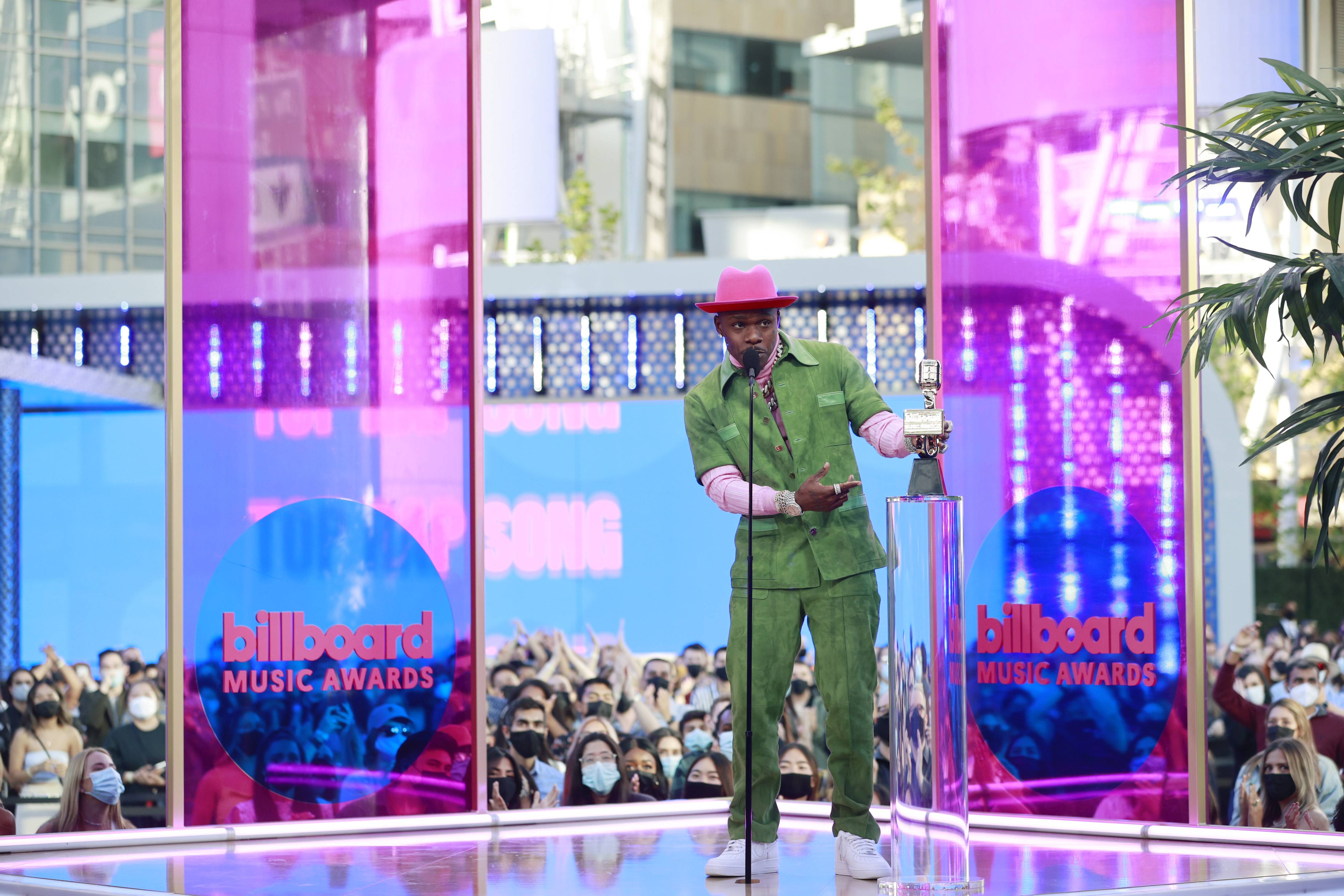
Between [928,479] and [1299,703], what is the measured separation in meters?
3.72

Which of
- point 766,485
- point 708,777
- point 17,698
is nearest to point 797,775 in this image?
point 708,777

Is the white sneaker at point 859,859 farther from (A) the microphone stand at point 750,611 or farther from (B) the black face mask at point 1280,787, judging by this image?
(B) the black face mask at point 1280,787

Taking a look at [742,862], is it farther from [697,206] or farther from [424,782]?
[697,206]

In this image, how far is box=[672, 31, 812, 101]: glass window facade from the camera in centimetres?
1872

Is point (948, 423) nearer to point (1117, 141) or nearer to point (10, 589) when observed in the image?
point (1117, 141)

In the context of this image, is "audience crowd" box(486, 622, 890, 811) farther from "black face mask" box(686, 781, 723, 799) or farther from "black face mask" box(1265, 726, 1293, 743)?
"black face mask" box(1265, 726, 1293, 743)

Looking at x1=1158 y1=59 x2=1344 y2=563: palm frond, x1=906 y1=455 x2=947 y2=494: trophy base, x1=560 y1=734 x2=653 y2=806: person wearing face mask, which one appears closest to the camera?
x1=906 y1=455 x2=947 y2=494: trophy base

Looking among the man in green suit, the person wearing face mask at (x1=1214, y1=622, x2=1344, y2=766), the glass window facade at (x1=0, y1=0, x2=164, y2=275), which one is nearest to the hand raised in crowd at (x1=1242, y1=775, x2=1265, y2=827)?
the person wearing face mask at (x1=1214, y1=622, x2=1344, y2=766)

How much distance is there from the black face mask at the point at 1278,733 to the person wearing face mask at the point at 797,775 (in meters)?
1.88

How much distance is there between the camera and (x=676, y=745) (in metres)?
6.44

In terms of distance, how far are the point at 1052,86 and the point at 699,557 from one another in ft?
19.7

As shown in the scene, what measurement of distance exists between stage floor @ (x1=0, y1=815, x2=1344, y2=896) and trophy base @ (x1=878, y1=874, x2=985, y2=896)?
0.18 metres

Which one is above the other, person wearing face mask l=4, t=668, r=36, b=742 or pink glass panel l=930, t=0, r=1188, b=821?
pink glass panel l=930, t=0, r=1188, b=821

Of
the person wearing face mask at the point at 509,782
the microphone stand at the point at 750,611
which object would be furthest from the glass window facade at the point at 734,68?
the microphone stand at the point at 750,611
